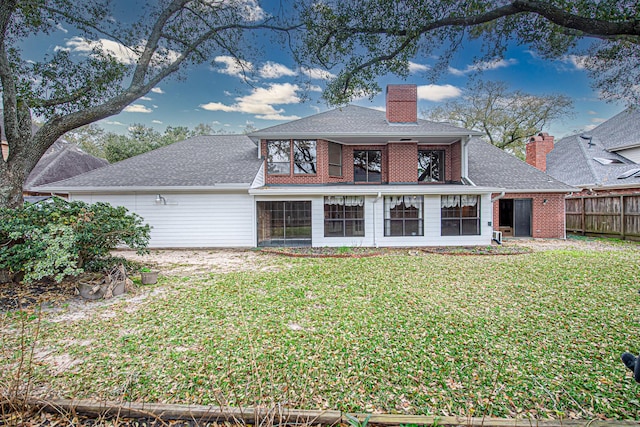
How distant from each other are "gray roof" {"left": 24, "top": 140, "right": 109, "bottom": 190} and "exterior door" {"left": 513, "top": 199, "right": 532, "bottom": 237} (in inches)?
955

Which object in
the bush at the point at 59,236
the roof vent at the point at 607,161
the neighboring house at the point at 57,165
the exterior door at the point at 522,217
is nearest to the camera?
the bush at the point at 59,236

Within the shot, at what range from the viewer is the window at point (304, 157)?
12.6 m

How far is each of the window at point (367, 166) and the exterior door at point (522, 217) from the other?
6322mm

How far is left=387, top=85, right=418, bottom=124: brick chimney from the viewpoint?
13508mm

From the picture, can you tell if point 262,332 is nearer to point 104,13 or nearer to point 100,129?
point 104,13

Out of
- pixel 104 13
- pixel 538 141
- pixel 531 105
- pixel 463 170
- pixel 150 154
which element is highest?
pixel 531 105

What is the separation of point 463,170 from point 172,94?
16.1 metres

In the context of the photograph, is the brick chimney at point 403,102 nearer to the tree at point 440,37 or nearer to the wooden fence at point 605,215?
the tree at point 440,37

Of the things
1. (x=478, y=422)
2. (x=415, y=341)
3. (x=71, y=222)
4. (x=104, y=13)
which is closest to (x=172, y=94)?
(x=104, y=13)

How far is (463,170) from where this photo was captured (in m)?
12.6

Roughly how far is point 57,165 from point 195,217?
42.4 feet

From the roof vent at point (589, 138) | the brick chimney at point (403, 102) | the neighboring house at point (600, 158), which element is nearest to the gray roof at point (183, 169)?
the brick chimney at point (403, 102)

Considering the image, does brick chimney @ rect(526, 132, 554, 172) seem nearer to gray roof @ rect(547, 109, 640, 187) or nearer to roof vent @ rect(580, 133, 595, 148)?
gray roof @ rect(547, 109, 640, 187)

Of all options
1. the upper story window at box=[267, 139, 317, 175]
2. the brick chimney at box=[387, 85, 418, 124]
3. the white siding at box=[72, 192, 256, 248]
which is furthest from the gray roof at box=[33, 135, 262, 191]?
the brick chimney at box=[387, 85, 418, 124]
